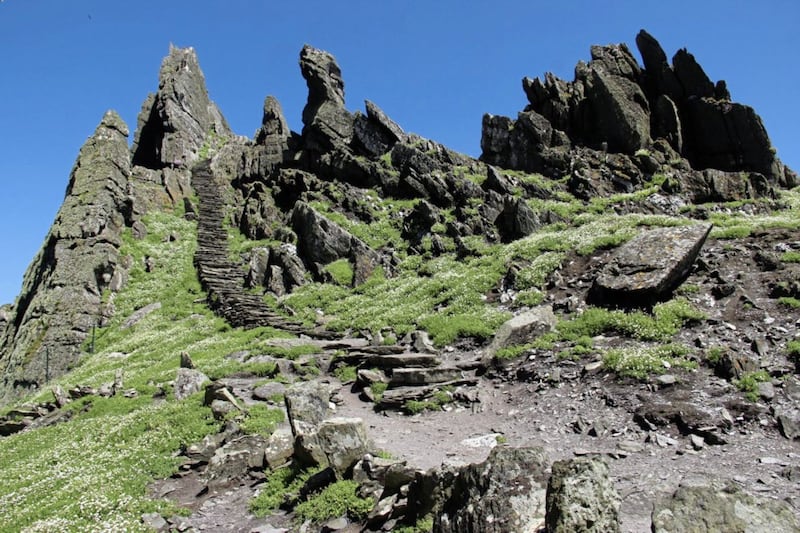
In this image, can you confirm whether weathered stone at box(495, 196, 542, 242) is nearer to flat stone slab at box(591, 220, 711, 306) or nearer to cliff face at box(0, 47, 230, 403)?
flat stone slab at box(591, 220, 711, 306)

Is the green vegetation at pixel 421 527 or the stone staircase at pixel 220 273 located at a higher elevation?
the stone staircase at pixel 220 273

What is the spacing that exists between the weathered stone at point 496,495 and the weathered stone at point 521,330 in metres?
10.9

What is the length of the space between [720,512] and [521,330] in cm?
1386

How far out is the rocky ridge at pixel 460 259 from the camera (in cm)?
1073

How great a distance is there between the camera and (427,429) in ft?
50.1

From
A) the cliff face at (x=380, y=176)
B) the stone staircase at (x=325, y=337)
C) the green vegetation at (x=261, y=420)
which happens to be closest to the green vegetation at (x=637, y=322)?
the stone staircase at (x=325, y=337)

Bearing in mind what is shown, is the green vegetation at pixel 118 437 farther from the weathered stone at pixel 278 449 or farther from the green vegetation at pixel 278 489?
the green vegetation at pixel 278 489

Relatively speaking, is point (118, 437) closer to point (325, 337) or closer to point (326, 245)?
point (325, 337)

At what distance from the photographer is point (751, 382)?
13.7 metres

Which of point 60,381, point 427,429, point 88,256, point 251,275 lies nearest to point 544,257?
point 427,429

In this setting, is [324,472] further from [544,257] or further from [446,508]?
[544,257]

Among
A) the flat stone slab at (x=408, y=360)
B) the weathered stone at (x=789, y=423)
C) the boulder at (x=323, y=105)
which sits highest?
the boulder at (x=323, y=105)

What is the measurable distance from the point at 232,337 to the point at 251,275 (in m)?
12.1

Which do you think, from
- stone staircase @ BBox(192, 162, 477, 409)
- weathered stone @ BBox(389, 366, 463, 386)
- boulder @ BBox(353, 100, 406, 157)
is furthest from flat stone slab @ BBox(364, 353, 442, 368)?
boulder @ BBox(353, 100, 406, 157)
